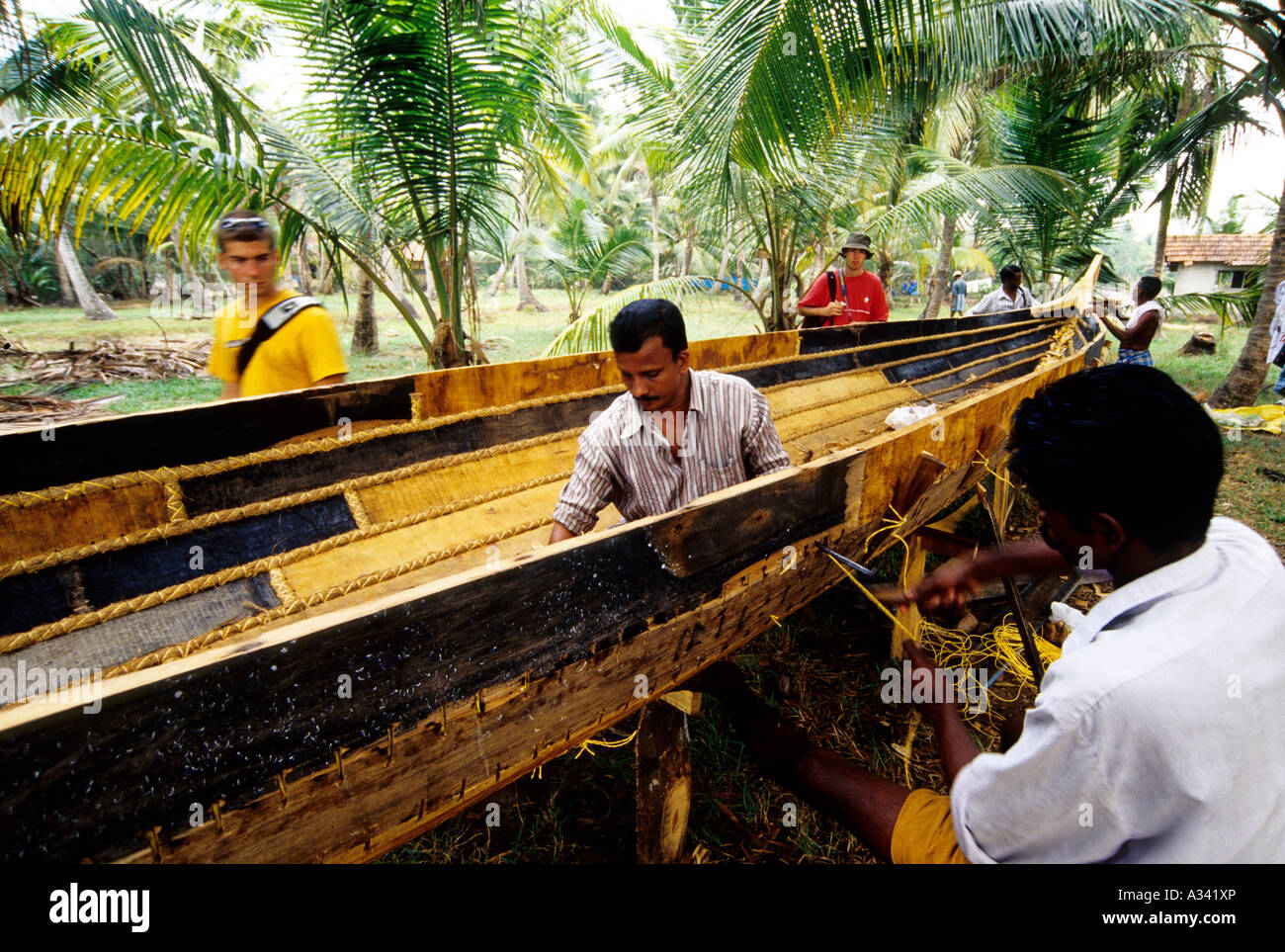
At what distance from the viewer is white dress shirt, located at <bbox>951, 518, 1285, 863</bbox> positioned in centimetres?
83

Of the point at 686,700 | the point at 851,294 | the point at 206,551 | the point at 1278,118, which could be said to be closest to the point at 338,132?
the point at 206,551

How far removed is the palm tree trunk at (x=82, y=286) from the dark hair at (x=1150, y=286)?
17.8 m

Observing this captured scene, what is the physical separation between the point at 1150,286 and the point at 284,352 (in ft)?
23.2

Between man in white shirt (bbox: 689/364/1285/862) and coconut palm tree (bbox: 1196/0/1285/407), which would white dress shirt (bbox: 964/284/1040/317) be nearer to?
coconut palm tree (bbox: 1196/0/1285/407)

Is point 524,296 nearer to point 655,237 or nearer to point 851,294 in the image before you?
point 655,237

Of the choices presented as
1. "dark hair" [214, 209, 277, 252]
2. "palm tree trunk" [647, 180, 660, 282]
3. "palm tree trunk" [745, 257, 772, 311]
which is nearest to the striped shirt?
"dark hair" [214, 209, 277, 252]

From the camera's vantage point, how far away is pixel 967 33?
14.8 feet

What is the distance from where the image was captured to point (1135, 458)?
943mm

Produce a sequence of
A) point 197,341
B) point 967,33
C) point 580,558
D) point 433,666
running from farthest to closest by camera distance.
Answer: point 197,341 < point 967,33 < point 580,558 < point 433,666

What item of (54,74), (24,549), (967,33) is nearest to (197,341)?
(54,74)

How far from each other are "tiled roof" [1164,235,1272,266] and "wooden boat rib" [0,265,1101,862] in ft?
81.2

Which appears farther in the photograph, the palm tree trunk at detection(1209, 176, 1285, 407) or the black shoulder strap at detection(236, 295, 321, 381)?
the palm tree trunk at detection(1209, 176, 1285, 407)

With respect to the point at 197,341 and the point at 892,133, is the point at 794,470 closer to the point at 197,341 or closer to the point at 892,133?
Answer: the point at 892,133

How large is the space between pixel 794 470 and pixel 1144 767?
95 cm
